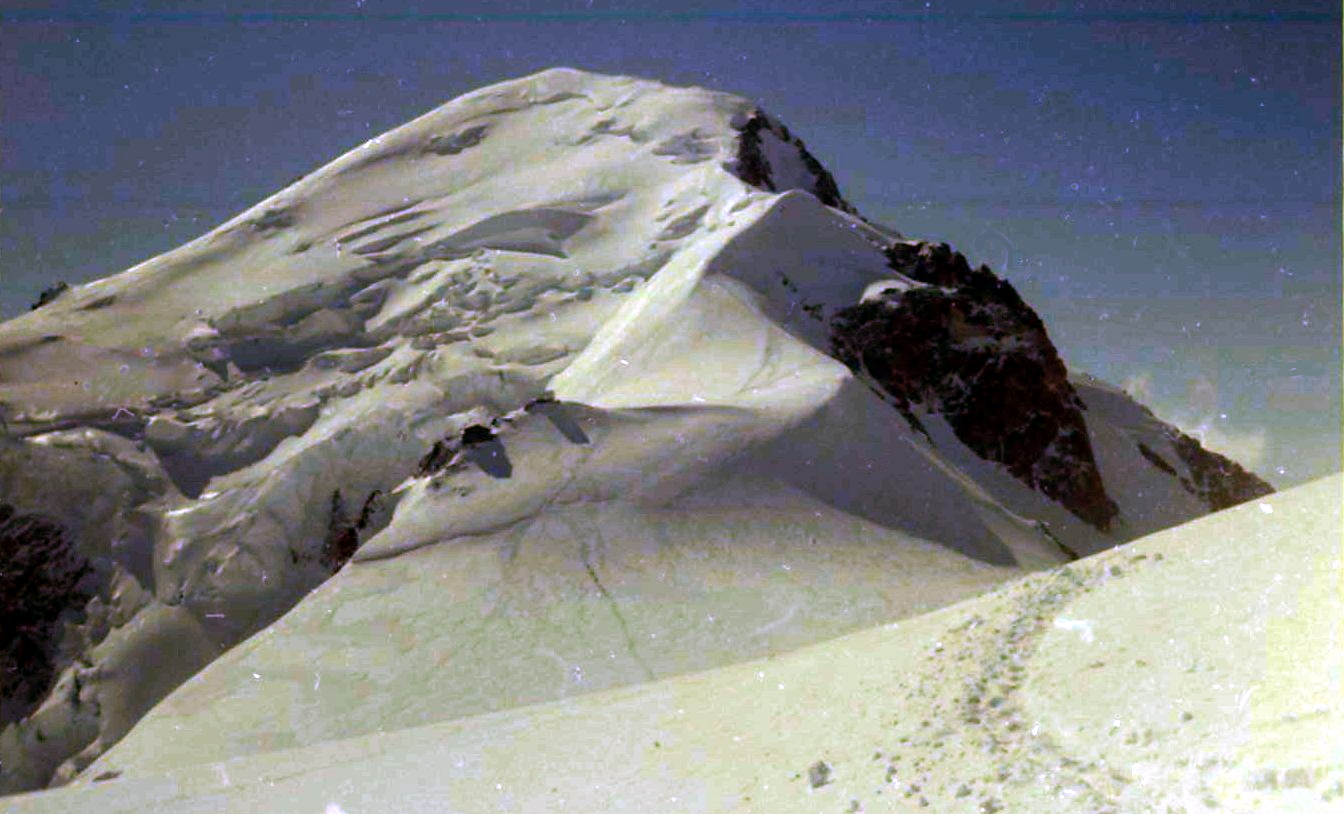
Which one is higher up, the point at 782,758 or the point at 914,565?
the point at 782,758

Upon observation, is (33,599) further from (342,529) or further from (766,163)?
(766,163)

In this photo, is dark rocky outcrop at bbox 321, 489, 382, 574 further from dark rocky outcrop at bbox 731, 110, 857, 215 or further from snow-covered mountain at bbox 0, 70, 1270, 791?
dark rocky outcrop at bbox 731, 110, 857, 215

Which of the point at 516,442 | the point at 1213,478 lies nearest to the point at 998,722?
the point at 516,442

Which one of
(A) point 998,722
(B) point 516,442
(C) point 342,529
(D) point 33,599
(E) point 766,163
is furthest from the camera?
(E) point 766,163

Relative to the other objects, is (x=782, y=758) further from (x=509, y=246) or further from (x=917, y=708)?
(x=509, y=246)

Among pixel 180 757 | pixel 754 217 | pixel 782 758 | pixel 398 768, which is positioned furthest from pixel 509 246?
pixel 782 758

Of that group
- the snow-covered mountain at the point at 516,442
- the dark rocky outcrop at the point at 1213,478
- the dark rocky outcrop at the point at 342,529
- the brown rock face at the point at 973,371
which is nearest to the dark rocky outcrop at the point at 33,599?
the snow-covered mountain at the point at 516,442

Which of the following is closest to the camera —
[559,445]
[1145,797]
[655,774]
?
[1145,797]
